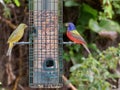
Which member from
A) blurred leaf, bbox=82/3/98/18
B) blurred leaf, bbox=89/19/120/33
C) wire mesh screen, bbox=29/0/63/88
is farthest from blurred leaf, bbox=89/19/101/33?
wire mesh screen, bbox=29/0/63/88

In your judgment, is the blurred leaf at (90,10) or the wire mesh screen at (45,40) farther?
the blurred leaf at (90,10)

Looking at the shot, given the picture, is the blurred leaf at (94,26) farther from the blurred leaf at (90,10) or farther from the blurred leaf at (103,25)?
the blurred leaf at (90,10)

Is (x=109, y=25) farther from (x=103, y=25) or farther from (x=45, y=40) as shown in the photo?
(x=45, y=40)

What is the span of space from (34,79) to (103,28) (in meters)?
1.29

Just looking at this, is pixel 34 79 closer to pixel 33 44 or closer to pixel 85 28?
pixel 33 44

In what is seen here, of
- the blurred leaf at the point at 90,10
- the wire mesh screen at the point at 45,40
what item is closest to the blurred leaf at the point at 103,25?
the blurred leaf at the point at 90,10

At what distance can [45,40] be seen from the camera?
4684 millimetres

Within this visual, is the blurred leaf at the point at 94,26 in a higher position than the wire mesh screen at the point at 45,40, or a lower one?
lower

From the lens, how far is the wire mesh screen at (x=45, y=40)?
4633 millimetres

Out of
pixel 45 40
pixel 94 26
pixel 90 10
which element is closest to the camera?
pixel 45 40

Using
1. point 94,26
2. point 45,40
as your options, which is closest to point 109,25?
point 94,26

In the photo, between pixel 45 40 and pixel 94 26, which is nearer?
pixel 45 40

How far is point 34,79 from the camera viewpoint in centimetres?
463

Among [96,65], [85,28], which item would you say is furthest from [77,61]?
[96,65]
